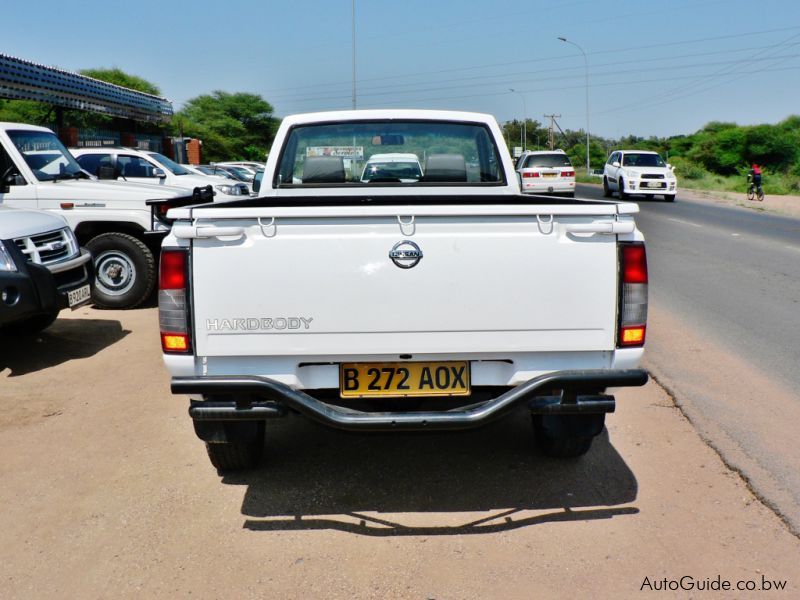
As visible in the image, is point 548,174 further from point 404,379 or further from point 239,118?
point 239,118

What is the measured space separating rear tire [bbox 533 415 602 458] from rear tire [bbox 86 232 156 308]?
591cm

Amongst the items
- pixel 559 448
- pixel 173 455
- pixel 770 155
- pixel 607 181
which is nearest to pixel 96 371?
pixel 173 455

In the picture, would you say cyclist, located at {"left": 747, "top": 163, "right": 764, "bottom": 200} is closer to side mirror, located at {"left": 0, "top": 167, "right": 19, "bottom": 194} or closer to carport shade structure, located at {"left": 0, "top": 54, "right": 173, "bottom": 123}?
carport shade structure, located at {"left": 0, "top": 54, "right": 173, "bottom": 123}

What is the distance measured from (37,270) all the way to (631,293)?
4.94m

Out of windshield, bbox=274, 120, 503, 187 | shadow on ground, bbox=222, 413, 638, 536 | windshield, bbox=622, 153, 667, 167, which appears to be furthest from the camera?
windshield, bbox=622, 153, 667, 167

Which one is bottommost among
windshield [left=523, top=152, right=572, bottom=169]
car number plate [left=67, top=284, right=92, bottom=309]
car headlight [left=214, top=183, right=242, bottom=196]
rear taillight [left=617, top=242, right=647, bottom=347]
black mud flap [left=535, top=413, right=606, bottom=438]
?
black mud flap [left=535, top=413, right=606, bottom=438]

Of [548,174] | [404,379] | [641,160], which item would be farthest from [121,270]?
[641,160]

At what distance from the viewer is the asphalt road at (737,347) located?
4.55m

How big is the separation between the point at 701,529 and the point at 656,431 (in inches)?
56.6

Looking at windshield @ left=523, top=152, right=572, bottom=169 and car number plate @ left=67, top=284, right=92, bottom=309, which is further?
windshield @ left=523, top=152, right=572, bottom=169

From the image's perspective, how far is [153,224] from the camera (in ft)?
29.5

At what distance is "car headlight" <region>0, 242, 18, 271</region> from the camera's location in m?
6.42

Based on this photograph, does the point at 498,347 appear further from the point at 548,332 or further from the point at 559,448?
the point at 559,448

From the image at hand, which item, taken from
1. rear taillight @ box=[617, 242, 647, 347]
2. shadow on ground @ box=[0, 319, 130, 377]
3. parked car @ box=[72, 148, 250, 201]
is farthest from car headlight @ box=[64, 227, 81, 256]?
rear taillight @ box=[617, 242, 647, 347]
